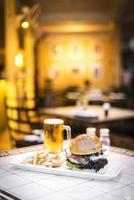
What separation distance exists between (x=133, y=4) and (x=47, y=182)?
11.1 metres

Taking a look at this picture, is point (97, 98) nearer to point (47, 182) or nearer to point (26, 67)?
point (26, 67)

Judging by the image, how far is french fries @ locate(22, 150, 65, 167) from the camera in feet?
6.61

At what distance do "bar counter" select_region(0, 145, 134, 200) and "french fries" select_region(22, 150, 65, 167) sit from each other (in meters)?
0.08

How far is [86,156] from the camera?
1928mm

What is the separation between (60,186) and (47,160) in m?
0.32

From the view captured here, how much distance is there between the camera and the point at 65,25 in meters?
11.4

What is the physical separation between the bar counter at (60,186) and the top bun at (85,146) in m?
0.15

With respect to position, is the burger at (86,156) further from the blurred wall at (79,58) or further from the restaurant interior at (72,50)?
the blurred wall at (79,58)

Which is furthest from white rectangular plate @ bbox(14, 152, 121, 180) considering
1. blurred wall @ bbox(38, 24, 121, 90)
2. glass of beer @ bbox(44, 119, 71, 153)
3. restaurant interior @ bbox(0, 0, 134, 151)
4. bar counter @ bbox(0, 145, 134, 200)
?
blurred wall @ bbox(38, 24, 121, 90)

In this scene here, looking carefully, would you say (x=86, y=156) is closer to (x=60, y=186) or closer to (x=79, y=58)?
(x=60, y=186)

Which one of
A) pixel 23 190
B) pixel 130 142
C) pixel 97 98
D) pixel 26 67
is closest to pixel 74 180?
pixel 23 190

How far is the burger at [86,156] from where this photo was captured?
6.31 ft

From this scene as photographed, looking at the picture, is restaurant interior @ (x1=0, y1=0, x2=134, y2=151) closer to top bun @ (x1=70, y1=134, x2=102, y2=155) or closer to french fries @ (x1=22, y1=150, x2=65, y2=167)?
french fries @ (x1=22, y1=150, x2=65, y2=167)

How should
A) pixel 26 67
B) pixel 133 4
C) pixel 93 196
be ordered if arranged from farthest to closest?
pixel 133 4 → pixel 26 67 → pixel 93 196
